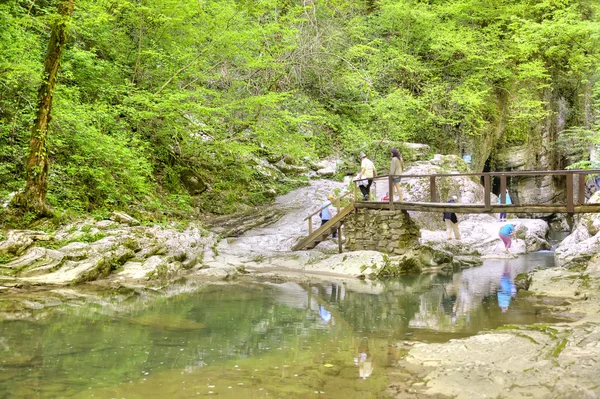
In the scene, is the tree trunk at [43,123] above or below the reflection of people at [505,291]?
above

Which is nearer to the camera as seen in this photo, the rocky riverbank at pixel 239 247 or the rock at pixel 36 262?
the rock at pixel 36 262

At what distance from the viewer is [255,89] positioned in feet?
64.5

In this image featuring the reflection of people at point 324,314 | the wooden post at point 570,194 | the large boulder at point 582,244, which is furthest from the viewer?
the large boulder at point 582,244

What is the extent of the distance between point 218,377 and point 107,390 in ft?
3.77

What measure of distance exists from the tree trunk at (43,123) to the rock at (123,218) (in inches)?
90.5

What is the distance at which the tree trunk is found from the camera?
10469 mm

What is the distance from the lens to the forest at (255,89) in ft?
40.8

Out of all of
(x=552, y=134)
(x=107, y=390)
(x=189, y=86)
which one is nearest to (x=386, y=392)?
(x=107, y=390)

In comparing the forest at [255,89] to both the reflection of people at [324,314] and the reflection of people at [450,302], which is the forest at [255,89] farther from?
the reflection of people at [450,302]

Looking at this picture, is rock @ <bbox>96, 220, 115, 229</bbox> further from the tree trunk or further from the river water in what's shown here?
the river water

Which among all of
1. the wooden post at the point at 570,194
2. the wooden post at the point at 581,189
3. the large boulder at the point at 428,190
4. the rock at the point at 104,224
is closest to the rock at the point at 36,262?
the rock at the point at 104,224

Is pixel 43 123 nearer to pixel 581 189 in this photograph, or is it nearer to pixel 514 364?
pixel 514 364

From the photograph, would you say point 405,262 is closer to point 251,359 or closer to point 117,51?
point 251,359

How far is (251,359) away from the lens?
6133 millimetres
